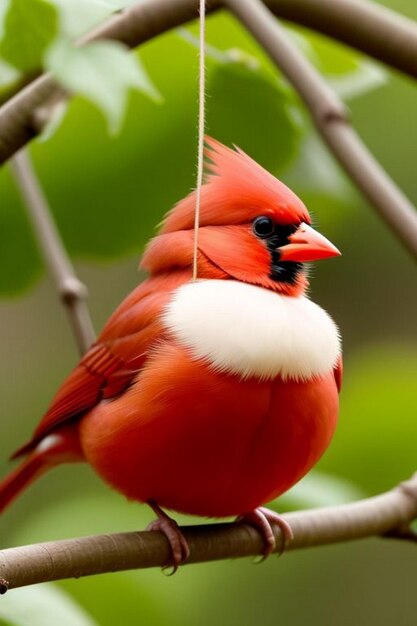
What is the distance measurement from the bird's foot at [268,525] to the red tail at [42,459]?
294mm

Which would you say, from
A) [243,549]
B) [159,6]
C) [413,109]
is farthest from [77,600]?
[413,109]

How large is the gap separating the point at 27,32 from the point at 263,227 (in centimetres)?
37

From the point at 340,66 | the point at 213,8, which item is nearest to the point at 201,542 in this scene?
the point at 213,8

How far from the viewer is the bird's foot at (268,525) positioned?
1.74 metres

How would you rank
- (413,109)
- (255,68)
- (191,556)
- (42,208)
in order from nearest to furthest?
(191,556) → (42,208) → (255,68) → (413,109)

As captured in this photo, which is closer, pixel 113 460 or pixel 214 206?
pixel 214 206

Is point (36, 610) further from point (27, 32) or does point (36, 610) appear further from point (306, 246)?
point (27, 32)

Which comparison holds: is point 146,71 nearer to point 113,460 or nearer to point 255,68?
point 255,68

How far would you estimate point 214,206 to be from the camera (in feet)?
5.23

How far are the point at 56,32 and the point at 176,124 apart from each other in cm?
54

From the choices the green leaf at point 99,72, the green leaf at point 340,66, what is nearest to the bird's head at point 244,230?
the green leaf at point 99,72

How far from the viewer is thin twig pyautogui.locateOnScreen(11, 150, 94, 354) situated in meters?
1.93

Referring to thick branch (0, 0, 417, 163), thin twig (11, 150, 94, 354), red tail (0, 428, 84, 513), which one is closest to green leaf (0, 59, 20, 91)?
thick branch (0, 0, 417, 163)

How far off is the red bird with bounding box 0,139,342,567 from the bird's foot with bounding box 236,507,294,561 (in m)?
0.06
